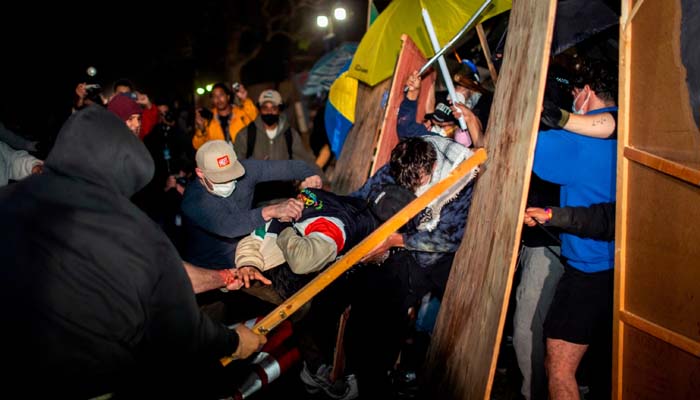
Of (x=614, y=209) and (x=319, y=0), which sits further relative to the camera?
(x=319, y=0)

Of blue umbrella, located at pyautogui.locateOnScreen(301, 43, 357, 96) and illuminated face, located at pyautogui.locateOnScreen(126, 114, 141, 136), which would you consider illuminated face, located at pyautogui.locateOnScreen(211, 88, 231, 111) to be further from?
illuminated face, located at pyautogui.locateOnScreen(126, 114, 141, 136)

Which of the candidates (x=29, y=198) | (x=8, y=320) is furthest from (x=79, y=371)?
(x=29, y=198)

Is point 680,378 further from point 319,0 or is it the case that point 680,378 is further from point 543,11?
point 319,0

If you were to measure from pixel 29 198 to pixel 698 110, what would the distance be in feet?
8.68

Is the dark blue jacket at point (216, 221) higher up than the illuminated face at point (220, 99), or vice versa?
the illuminated face at point (220, 99)

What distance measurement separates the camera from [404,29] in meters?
4.77

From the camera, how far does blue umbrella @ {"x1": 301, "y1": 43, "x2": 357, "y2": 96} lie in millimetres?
7793

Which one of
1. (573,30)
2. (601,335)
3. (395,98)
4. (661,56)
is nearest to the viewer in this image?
(661,56)

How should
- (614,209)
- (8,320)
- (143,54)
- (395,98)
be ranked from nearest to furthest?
(8,320)
(614,209)
(395,98)
(143,54)

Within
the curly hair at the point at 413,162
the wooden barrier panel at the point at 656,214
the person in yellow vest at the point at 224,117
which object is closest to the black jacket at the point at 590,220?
the wooden barrier panel at the point at 656,214

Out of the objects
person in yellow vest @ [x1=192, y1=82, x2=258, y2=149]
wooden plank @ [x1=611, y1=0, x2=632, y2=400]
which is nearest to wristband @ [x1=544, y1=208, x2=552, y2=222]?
wooden plank @ [x1=611, y1=0, x2=632, y2=400]

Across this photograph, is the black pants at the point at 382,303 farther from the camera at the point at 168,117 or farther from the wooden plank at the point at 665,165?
the camera at the point at 168,117

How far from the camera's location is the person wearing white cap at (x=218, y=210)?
334cm

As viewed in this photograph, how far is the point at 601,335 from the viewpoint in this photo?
2.75 metres
